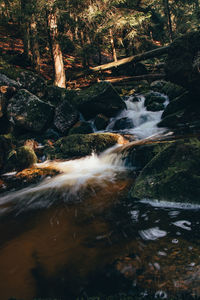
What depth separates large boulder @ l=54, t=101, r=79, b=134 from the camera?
407 inches

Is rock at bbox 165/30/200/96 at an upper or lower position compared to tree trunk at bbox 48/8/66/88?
lower

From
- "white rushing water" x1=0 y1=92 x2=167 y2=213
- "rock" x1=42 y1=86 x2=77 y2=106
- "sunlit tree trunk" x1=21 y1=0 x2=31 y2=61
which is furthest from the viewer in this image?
"sunlit tree trunk" x1=21 y1=0 x2=31 y2=61

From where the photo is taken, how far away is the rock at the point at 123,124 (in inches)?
415

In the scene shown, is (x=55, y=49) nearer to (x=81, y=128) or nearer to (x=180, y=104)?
(x=81, y=128)

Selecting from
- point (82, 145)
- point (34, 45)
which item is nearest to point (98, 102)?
point (82, 145)

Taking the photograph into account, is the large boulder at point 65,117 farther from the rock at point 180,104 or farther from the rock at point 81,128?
the rock at point 180,104

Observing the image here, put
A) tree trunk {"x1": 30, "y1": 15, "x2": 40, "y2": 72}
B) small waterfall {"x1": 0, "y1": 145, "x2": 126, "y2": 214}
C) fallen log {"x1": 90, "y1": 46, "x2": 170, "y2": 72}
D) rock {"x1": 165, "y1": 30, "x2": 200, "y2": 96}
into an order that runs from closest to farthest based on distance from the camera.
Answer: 1. small waterfall {"x1": 0, "y1": 145, "x2": 126, "y2": 214}
2. rock {"x1": 165, "y1": 30, "x2": 200, "y2": 96}
3. tree trunk {"x1": 30, "y1": 15, "x2": 40, "y2": 72}
4. fallen log {"x1": 90, "y1": 46, "x2": 170, "y2": 72}

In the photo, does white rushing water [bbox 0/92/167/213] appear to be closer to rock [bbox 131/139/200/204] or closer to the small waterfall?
the small waterfall

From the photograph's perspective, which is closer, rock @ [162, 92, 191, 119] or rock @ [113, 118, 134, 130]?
rock @ [162, 92, 191, 119]

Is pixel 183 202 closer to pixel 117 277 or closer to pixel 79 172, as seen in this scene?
pixel 117 277

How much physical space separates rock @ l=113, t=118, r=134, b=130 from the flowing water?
238 inches

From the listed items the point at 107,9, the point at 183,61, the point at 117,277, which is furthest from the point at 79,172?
the point at 107,9

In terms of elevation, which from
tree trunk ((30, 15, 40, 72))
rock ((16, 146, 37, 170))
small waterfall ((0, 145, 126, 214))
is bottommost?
small waterfall ((0, 145, 126, 214))

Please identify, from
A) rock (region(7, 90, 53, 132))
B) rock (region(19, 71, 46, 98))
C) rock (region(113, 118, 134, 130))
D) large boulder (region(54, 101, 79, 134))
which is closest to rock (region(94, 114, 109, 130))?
rock (region(113, 118, 134, 130))
